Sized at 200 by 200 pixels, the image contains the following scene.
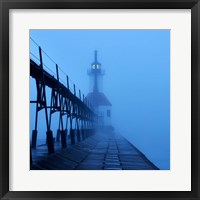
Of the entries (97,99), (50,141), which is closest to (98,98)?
(97,99)

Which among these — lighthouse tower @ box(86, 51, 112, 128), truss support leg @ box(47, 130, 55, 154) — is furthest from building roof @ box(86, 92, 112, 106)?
truss support leg @ box(47, 130, 55, 154)

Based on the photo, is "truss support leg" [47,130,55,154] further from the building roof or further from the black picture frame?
the building roof

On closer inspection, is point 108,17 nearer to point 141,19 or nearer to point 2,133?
point 141,19

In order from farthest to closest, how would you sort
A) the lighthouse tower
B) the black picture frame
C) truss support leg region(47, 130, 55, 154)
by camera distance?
the lighthouse tower < truss support leg region(47, 130, 55, 154) < the black picture frame

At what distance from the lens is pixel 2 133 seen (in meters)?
3.65

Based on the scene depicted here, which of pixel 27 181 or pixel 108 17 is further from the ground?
pixel 108 17

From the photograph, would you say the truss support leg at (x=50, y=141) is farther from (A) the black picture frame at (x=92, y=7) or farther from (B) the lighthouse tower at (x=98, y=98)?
(B) the lighthouse tower at (x=98, y=98)

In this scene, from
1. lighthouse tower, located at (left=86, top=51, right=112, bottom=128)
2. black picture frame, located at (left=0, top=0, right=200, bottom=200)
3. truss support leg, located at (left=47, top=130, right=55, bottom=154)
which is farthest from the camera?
lighthouse tower, located at (left=86, top=51, right=112, bottom=128)

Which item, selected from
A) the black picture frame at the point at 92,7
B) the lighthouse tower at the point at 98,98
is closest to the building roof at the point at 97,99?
the lighthouse tower at the point at 98,98

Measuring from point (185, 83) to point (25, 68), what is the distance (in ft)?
6.84

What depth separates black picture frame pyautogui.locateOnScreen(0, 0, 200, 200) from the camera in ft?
12.0

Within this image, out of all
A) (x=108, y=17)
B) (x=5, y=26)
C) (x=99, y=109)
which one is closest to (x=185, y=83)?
(x=108, y=17)

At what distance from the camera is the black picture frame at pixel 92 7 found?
12.0 ft

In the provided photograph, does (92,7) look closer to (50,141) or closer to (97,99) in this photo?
(50,141)
